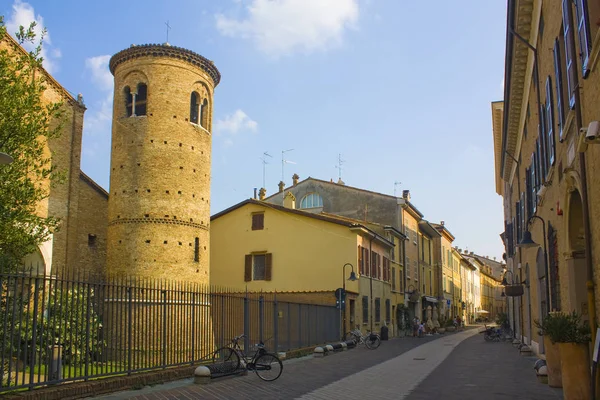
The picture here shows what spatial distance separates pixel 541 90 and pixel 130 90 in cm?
1920

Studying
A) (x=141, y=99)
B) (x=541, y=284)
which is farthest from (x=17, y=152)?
(x=141, y=99)

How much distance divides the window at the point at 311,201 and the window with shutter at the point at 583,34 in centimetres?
3362

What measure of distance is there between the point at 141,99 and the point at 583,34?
876 inches

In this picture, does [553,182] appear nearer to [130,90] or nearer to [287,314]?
[287,314]

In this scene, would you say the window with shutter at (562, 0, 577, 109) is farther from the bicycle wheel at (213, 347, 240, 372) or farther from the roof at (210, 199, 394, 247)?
the roof at (210, 199, 394, 247)

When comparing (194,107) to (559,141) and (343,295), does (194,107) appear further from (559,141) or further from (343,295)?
(559,141)

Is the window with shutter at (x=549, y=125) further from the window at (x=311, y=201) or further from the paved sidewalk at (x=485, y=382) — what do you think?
the window at (x=311, y=201)

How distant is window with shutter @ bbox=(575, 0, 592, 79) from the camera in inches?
289

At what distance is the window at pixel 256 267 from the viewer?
1247 inches

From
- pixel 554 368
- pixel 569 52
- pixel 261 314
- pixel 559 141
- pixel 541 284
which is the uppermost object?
pixel 569 52

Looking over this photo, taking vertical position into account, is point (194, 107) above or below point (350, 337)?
above

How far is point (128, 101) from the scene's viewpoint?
88.7ft

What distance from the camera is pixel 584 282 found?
32.1ft

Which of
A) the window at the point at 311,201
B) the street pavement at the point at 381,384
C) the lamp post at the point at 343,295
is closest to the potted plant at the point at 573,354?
the street pavement at the point at 381,384
